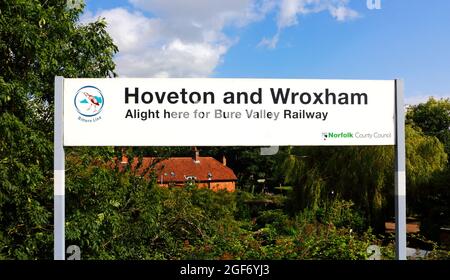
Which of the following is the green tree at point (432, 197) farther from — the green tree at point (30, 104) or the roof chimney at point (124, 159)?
the green tree at point (30, 104)

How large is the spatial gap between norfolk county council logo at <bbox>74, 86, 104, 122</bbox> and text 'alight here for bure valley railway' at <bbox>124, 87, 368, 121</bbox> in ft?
0.79

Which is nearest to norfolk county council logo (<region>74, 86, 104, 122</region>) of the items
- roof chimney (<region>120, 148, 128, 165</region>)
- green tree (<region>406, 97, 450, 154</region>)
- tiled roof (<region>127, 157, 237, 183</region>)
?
roof chimney (<region>120, 148, 128, 165</region>)

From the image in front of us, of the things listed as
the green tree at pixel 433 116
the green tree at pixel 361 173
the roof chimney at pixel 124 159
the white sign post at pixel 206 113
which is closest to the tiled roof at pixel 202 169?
the green tree at pixel 433 116

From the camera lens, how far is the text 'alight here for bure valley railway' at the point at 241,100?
13.0 ft

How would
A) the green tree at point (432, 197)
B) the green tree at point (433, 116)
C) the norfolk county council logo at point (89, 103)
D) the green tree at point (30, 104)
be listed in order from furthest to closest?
the green tree at point (433, 116)
the green tree at point (432, 197)
the green tree at point (30, 104)
the norfolk county council logo at point (89, 103)

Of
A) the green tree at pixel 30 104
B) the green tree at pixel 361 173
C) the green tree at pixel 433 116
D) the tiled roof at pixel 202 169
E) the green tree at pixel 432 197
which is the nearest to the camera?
the green tree at pixel 30 104

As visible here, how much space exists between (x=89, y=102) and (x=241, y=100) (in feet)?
4.49

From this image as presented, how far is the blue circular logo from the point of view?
3928 mm

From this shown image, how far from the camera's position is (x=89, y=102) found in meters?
3.95

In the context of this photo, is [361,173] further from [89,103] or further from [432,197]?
[89,103]

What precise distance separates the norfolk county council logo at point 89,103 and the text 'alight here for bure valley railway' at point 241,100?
0.79 ft

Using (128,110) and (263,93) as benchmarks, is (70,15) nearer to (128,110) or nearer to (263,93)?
(128,110)
